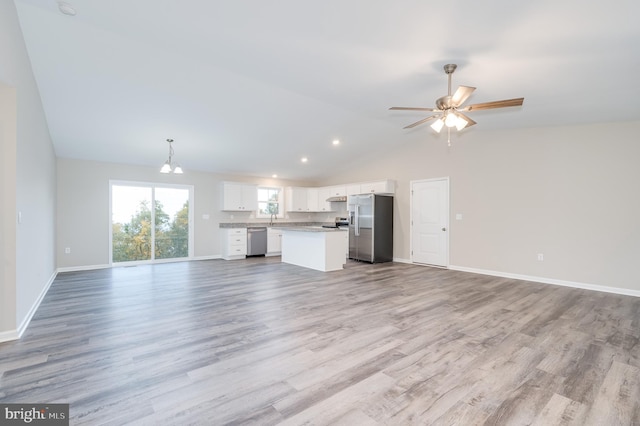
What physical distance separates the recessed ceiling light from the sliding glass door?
15.3 feet

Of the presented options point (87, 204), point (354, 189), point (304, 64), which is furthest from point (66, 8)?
point (354, 189)

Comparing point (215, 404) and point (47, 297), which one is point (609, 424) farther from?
point (47, 297)

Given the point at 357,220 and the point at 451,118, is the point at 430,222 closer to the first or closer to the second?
the point at 357,220

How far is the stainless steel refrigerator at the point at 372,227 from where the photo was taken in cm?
703

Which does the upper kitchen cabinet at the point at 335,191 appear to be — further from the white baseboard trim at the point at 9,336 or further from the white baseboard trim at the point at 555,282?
the white baseboard trim at the point at 9,336

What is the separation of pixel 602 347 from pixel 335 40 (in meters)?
3.77

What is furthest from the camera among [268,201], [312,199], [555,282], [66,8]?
[312,199]

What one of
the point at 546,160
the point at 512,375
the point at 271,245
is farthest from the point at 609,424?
the point at 271,245

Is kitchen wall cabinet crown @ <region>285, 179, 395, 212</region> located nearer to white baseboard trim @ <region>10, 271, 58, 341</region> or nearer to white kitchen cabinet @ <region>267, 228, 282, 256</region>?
white kitchen cabinet @ <region>267, 228, 282, 256</region>

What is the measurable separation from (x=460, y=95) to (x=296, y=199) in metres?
6.56

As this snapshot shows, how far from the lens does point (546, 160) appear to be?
5.07 m

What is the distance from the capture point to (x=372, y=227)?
23.0 feet

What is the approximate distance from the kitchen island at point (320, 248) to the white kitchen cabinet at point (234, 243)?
1.69m

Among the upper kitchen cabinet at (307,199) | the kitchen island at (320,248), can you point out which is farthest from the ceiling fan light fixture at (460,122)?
the upper kitchen cabinet at (307,199)
